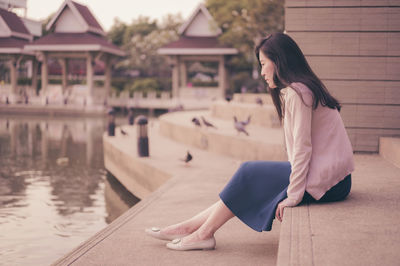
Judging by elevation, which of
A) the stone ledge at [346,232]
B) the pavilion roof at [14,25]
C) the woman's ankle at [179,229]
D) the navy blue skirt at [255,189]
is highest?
the pavilion roof at [14,25]

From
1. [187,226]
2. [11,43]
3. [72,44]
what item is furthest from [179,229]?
[11,43]

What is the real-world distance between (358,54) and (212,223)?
4.36 meters

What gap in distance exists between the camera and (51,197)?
970 cm

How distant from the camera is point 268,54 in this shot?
344 centimetres

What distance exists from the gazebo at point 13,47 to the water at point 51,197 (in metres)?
17.7

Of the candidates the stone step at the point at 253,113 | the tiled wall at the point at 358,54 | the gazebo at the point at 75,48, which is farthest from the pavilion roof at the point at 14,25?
the tiled wall at the point at 358,54

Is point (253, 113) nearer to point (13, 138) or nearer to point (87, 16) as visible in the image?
point (13, 138)

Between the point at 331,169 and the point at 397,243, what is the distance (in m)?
0.79

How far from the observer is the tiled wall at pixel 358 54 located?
7.02 metres

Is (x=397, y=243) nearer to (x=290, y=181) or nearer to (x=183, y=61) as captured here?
(x=290, y=181)

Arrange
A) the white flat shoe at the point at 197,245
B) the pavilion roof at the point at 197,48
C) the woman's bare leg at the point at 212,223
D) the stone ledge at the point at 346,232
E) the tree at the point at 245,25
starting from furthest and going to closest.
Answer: the pavilion roof at the point at 197,48 → the tree at the point at 245,25 → the white flat shoe at the point at 197,245 → the woman's bare leg at the point at 212,223 → the stone ledge at the point at 346,232

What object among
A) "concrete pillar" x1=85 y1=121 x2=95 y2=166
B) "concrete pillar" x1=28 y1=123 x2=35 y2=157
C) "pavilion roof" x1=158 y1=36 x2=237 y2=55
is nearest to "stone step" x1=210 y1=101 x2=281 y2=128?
"concrete pillar" x1=85 y1=121 x2=95 y2=166

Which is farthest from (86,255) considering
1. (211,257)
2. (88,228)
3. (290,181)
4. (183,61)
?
(183,61)

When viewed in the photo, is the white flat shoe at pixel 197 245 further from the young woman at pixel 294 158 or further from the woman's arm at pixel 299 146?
the woman's arm at pixel 299 146
